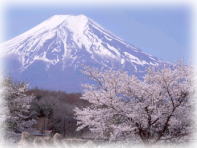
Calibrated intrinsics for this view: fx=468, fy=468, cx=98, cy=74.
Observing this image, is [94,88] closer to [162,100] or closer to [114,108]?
[114,108]

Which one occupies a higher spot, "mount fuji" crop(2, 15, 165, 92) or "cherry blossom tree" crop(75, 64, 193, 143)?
"mount fuji" crop(2, 15, 165, 92)

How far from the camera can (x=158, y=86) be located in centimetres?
1059

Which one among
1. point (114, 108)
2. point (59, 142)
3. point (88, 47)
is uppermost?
point (88, 47)

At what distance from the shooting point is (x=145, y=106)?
10469 millimetres

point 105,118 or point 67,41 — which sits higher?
point 67,41

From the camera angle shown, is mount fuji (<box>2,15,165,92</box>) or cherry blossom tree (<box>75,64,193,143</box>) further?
mount fuji (<box>2,15,165,92</box>)

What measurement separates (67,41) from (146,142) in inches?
765

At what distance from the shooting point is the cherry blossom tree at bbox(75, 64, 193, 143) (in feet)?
34.3

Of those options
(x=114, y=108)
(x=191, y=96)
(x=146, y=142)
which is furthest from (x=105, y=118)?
(x=191, y=96)

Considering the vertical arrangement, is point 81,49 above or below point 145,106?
above

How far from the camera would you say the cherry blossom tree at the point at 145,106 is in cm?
1045

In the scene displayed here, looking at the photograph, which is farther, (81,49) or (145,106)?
(81,49)

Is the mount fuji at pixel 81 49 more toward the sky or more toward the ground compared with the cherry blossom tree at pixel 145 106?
more toward the sky

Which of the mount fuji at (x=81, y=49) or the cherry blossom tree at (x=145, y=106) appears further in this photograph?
the mount fuji at (x=81, y=49)
